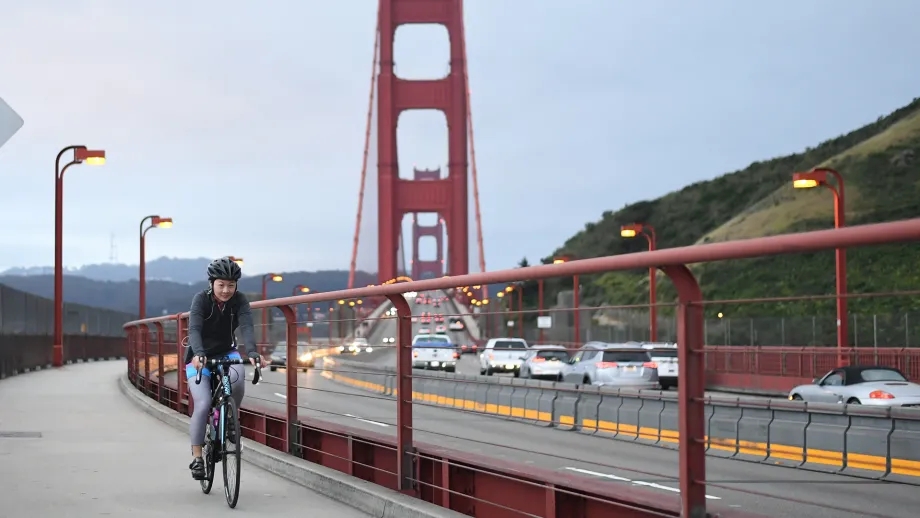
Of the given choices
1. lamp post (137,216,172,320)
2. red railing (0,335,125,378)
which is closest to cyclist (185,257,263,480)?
red railing (0,335,125,378)

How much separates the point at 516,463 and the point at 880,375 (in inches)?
586

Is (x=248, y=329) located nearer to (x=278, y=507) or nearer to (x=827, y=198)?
(x=278, y=507)

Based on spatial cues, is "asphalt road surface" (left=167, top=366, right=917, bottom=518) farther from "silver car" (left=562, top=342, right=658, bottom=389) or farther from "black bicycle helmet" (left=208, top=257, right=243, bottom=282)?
"silver car" (left=562, top=342, right=658, bottom=389)

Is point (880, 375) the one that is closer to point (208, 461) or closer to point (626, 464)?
point (626, 464)

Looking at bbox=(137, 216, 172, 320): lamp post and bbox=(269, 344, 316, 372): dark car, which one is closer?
bbox=(269, 344, 316, 372): dark car

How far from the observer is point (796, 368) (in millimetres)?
28844

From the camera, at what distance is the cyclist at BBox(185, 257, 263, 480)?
9.94 meters

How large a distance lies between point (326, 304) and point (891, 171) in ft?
247

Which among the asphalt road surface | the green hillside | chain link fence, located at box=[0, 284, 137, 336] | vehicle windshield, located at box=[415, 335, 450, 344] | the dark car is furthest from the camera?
the green hillside

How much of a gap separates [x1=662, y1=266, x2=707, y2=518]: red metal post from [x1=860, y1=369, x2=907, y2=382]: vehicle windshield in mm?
16118

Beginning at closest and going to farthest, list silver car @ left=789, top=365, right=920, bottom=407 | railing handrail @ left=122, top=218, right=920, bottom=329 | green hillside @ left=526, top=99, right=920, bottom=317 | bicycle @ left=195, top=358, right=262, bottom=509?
railing handrail @ left=122, top=218, right=920, bottom=329, bicycle @ left=195, top=358, right=262, bottom=509, silver car @ left=789, top=365, right=920, bottom=407, green hillside @ left=526, top=99, right=920, bottom=317

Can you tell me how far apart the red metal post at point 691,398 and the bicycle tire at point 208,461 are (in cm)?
525

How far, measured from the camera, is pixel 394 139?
324 ft

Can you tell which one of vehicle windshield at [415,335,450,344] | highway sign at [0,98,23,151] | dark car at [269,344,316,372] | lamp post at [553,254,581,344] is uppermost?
highway sign at [0,98,23,151]
